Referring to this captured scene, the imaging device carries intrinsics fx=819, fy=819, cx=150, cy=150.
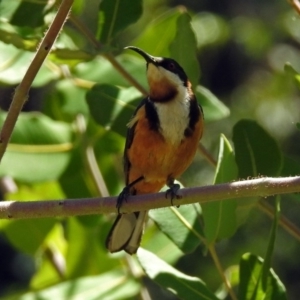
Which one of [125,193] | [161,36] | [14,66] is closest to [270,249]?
[125,193]

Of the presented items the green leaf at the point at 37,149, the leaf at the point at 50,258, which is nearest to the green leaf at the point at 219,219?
the green leaf at the point at 37,149

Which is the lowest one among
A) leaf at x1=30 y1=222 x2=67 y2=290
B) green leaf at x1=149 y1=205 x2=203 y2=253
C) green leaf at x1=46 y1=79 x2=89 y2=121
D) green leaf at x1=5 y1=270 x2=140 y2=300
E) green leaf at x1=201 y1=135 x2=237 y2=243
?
leaf at x1=30 y1=222 x2=67 y2=290

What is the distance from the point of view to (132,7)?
308cm

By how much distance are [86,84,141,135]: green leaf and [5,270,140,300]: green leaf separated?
591 millimetres

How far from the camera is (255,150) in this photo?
110 inches

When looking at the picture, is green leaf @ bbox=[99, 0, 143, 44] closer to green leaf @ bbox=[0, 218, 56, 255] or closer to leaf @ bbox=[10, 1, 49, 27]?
leaf @ bbox=[10, 1, 49, 27]

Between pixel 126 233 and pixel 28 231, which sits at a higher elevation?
pixel 126 233

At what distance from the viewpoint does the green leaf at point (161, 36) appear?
3.38 m

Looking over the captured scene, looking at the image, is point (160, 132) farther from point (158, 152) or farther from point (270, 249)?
point (270, 249)

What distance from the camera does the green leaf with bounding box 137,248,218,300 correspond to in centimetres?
261

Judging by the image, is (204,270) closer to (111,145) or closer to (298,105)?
(298,105)

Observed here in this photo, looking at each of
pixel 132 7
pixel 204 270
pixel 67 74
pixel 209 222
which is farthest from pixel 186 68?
pixel 204 270

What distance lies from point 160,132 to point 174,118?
76 mm

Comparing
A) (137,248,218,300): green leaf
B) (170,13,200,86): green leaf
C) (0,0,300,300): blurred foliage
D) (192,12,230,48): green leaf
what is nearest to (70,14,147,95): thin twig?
(0,0,300,300): blurred foliage
